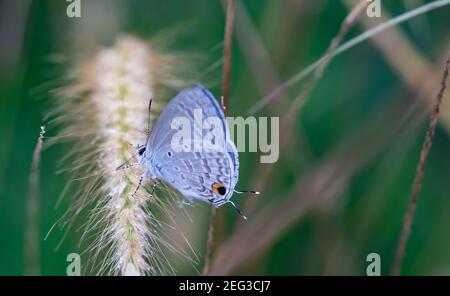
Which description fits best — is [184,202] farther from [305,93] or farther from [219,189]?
[305,93]

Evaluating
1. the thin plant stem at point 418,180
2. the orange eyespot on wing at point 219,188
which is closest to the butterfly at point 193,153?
the orange eyespot on wing at point 219,188

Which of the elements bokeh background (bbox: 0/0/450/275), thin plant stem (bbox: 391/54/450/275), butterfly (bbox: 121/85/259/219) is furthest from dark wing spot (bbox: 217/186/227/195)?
A: thin plant stem (bbox: 391/54/450/275)

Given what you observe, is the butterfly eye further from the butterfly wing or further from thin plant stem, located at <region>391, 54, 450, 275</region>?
thin plant stem, located at <region>391, 54, 450, 275</region>

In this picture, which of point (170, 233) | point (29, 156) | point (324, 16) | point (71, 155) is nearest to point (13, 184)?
point (29, 156)

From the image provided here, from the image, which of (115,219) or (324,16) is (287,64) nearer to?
(324,16)

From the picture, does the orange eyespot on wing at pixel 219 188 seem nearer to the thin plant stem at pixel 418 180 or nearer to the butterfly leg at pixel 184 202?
the butterfly leg at pixel 184 202

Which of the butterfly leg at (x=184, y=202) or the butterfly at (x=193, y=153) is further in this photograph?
the butterfly leg at (x=184, y=202)

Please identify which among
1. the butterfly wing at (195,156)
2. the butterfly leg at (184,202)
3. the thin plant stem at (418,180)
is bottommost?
the thin plant stem at (418,180)
